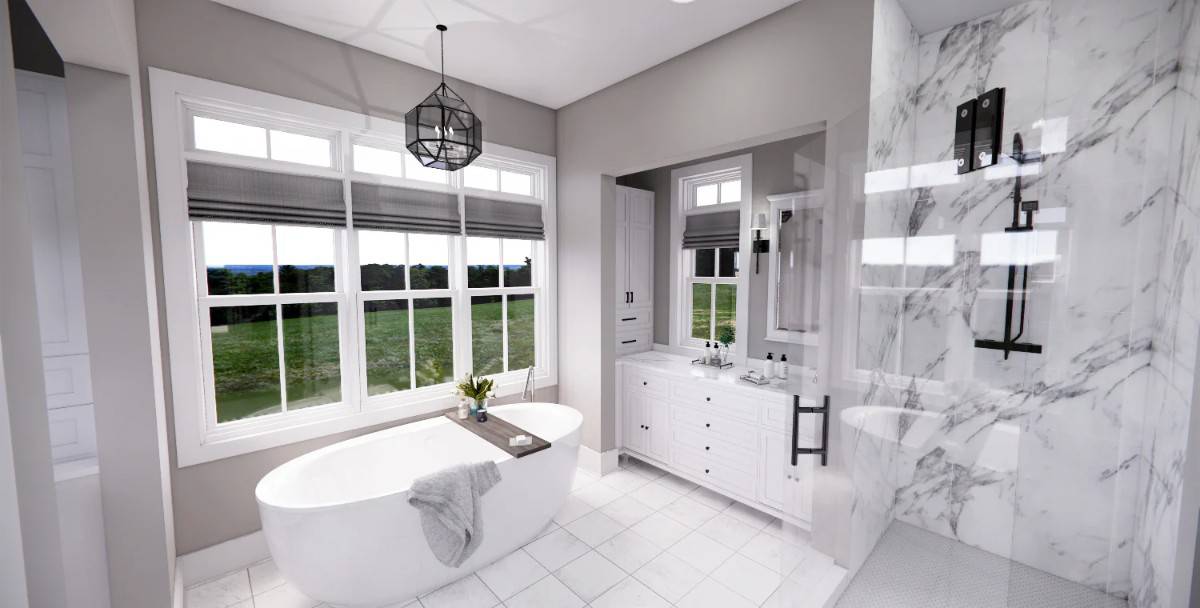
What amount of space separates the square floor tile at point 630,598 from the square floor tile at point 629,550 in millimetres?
125

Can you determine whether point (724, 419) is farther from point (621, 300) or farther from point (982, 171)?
point (982, 171)

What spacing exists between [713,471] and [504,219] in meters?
2.49

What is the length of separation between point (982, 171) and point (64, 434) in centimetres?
381

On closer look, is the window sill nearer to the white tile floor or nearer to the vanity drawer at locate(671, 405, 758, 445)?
the white tile floor

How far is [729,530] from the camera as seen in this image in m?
2.84

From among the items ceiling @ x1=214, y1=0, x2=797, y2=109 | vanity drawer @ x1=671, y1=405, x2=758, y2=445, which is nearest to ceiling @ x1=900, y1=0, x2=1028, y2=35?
ceiling @ x1=214, y1=0, x2=797, y2=109

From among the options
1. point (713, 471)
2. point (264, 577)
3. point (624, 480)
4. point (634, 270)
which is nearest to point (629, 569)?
point (713, 471)

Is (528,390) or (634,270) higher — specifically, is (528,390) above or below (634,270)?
below

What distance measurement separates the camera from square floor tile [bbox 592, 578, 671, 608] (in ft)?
7.25

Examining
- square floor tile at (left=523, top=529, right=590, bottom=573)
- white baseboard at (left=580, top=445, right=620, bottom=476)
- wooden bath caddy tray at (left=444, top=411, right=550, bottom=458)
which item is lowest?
square floor tile at (left=523, top=529, right=590, bottom=573)

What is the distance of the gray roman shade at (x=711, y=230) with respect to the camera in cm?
362

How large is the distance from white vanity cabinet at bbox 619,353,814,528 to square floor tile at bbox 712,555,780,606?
35cm

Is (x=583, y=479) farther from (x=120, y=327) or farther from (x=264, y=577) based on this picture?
(x=120, y=327)

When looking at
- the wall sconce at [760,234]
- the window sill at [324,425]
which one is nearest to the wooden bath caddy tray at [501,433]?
the window sill at [324,425]
